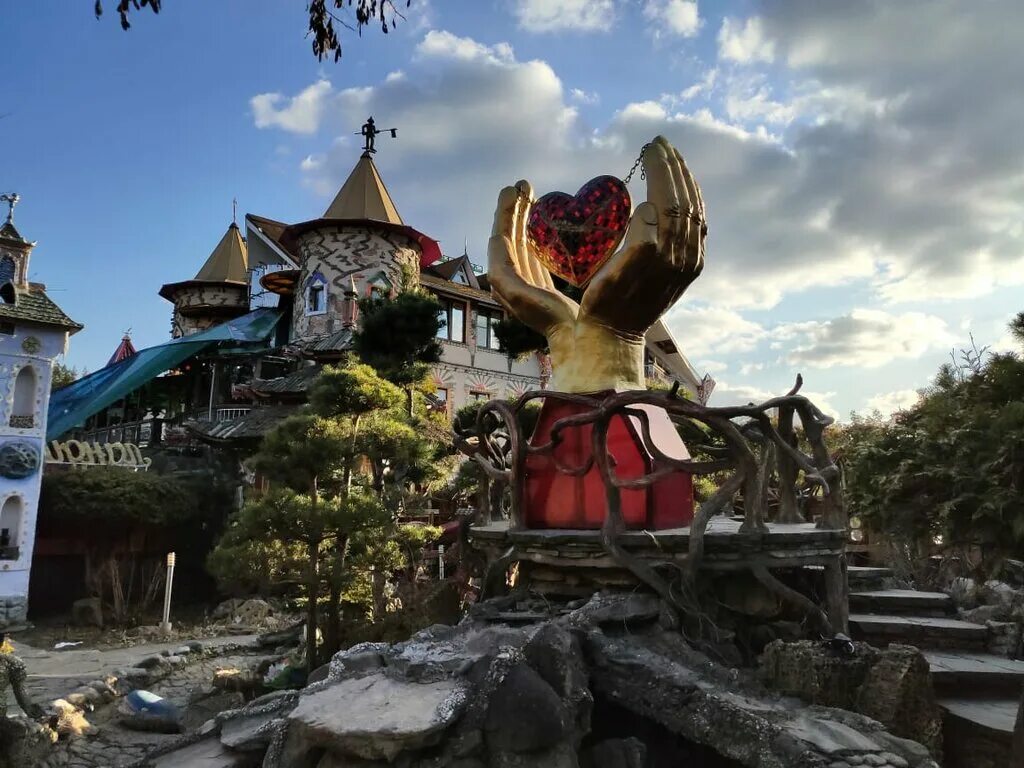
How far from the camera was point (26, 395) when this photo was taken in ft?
55.6

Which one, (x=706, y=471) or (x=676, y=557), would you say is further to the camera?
(x=706, y=471)

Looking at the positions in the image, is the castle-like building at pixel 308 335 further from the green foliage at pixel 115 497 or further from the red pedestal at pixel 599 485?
the red pedestal at pixel 599 485

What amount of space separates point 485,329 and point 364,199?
5344mm

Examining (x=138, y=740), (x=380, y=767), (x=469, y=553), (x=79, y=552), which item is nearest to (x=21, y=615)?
(x=79, y=552)

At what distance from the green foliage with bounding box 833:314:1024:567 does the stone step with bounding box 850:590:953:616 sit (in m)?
2.10

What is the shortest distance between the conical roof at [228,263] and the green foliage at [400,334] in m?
15.1

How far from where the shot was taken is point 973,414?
29.7 ft

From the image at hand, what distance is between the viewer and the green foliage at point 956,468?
8.25m

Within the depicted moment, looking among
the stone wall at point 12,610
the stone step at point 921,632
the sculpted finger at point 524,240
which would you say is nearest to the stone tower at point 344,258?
the stone wall at point 12,610

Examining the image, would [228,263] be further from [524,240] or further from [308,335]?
[524,240]

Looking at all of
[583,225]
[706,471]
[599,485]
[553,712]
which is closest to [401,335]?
[583,225]

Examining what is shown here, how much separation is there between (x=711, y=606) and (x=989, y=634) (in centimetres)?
229

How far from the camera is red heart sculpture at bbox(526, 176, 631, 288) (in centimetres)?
723

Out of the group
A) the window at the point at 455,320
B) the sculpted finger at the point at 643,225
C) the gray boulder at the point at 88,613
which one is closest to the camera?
the sculpted finger at the point at 643,225
